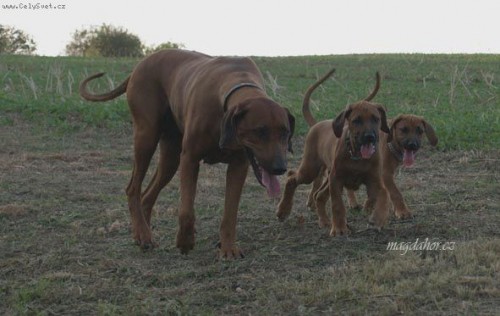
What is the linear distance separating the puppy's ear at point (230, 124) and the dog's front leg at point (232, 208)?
1.87 feet

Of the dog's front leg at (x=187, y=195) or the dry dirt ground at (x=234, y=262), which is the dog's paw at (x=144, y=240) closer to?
the dry dirt ground at (x=234, y=262)

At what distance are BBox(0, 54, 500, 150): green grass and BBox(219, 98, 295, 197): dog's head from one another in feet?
21.6

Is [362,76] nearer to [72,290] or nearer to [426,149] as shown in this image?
[426,149]

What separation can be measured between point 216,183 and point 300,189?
978mm

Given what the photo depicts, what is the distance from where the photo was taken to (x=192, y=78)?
21.8 feet

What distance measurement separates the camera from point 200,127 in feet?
20.1

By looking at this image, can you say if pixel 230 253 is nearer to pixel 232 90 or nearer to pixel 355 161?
pixel 232 90

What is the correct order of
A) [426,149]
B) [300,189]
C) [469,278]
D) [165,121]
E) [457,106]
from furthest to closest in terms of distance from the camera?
[457,106] → [426,149] → [300,189] → [165,121] → [469,278]

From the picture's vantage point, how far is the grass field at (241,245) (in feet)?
16.3

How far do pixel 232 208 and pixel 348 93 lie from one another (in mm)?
14884

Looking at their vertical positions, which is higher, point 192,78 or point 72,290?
point 192,78

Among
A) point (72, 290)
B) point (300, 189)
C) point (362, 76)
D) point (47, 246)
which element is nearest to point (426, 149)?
point (300, 189)

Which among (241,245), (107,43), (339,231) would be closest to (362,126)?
(339,231)

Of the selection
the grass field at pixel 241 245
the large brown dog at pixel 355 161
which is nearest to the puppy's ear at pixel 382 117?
the large brown dog at pixel 355 161
